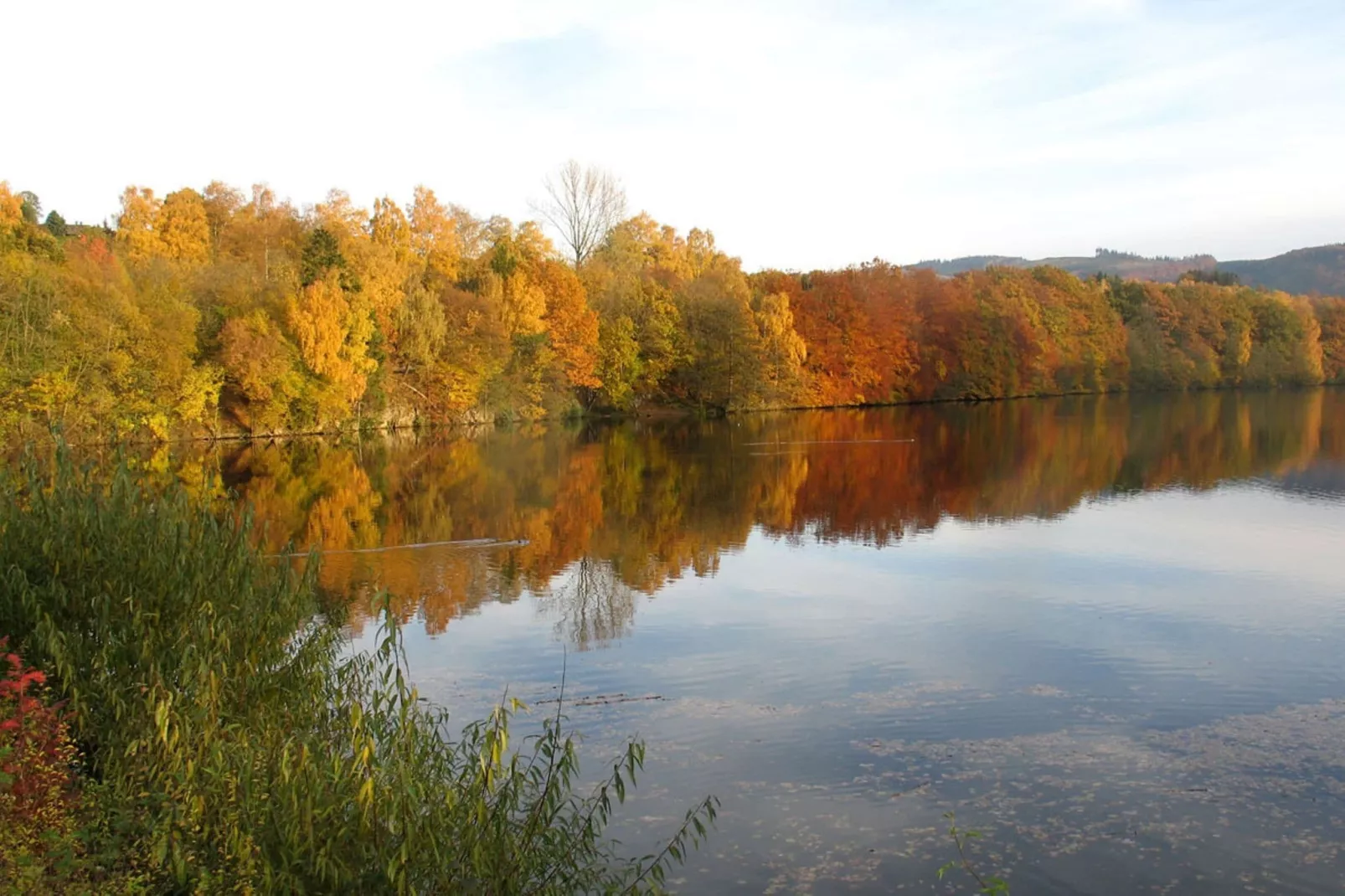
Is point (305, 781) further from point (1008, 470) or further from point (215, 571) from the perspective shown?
point (1008, 470)

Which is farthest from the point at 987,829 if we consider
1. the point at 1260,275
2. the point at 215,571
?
the point at 1260,275

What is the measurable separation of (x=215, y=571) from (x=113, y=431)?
32.4 meters

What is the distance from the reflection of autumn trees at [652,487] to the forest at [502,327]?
3932 mm

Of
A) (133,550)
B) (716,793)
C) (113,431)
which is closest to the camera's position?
(133,550)

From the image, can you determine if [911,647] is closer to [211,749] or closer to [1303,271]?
[211,749]

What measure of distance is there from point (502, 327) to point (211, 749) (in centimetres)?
4499

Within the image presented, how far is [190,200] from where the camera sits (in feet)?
188

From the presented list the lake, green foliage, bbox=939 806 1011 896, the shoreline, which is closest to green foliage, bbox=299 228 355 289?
the shoreline

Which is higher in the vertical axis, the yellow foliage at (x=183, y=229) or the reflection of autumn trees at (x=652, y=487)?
the yellow foliage at (x=183, y=229)

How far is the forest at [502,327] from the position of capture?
36.8 m

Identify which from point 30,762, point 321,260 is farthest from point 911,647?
point 321,260

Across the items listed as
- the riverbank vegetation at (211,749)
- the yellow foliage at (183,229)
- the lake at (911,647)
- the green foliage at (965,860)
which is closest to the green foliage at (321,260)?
the yellow foliage at (183,229)

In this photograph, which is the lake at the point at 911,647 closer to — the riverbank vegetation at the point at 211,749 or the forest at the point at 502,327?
the riverbank vegetation at the point at 211,749

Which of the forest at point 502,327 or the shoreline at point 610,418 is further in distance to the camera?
the shoreline at point 610,418
